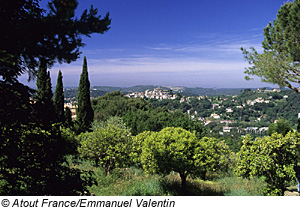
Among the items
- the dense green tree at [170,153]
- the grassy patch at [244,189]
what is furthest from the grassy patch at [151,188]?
the dense green tree at [170,153]

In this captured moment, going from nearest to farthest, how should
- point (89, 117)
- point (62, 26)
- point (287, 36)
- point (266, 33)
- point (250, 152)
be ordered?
point (62, 26), point (250, 152), point (287, 36), point (266, 33), point (89, 117)

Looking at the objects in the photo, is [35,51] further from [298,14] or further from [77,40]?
[298,14]

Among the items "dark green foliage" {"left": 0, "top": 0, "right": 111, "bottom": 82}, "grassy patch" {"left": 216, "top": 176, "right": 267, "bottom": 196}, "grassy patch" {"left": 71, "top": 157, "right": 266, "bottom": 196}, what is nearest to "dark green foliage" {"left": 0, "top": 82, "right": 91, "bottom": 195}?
"dark green foliage" {"left": 0, "top": 0, "right": 111, "bottom": 82}

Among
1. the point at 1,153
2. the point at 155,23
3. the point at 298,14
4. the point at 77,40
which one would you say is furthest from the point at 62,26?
the point at 155,23

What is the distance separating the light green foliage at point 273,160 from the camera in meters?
4.79

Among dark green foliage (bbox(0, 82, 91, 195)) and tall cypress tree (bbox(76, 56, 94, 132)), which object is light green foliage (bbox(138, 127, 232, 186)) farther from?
tall cypress tree (bbox(76, 56, 94, 132))

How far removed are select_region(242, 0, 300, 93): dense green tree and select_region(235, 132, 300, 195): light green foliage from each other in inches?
114

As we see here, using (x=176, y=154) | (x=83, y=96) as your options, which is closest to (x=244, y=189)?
(x=176, y=154)

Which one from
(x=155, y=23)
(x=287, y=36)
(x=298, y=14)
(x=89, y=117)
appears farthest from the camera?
(x=89, y=117)

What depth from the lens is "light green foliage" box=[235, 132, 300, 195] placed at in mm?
4785

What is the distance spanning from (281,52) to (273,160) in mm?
4371
